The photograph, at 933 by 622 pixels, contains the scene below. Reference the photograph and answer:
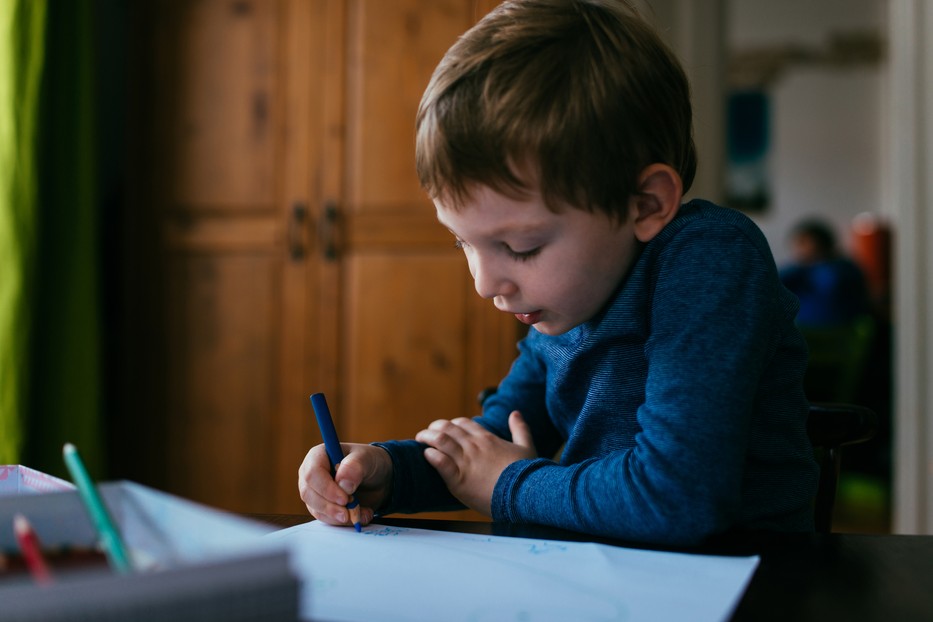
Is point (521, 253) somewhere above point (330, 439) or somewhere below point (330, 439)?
above

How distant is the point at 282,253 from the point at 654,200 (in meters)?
1.78

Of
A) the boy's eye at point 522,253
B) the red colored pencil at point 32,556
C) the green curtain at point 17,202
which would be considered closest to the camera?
the red colored pencil at point 32,556

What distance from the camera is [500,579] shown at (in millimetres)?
502

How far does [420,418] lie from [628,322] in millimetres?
1585

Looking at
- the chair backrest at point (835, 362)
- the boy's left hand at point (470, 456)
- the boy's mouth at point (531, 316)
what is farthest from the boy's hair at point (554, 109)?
the chair backrest at point (835, 362)

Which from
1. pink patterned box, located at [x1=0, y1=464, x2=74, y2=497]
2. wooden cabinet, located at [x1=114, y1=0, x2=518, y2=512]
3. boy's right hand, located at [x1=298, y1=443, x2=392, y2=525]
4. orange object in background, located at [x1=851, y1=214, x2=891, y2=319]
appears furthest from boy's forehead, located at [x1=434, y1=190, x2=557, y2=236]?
orange object in background, located at [x1=851, y1=214, x2=891, y2=319]

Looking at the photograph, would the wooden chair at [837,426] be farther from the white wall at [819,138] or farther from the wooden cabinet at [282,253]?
the white wall at [819,138]

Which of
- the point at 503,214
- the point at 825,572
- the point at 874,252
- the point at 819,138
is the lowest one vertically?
the point at 825,572

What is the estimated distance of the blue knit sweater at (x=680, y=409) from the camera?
598 millimetres

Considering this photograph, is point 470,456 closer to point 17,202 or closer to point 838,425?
point 838,425

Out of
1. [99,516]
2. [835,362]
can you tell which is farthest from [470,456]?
[835,362]

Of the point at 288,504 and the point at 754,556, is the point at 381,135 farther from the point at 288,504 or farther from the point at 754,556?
the point at 754,556

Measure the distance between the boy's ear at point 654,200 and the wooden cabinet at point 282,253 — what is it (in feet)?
4.79

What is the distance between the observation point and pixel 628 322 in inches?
28.4
